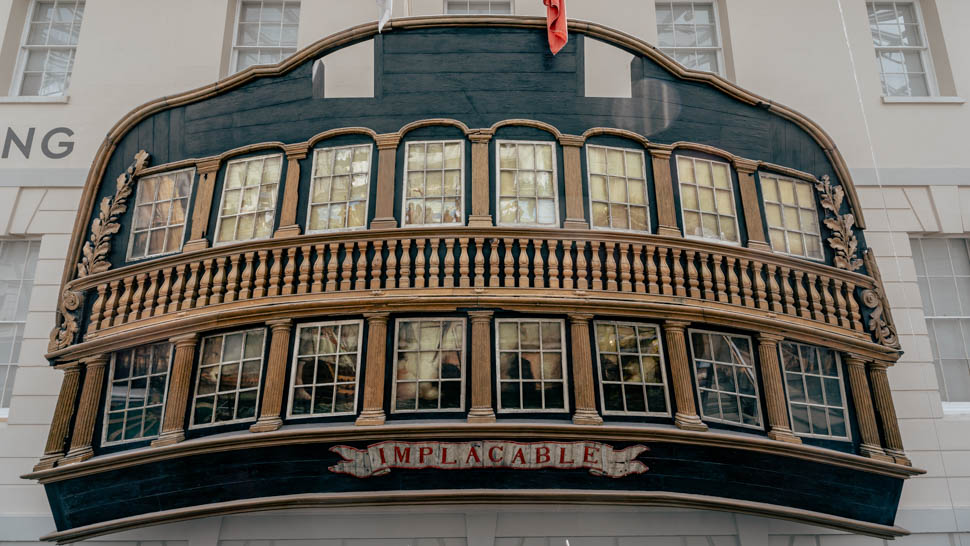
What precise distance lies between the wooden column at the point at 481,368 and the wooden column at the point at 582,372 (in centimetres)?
76

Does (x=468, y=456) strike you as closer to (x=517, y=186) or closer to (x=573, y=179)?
(x=517, y=186)

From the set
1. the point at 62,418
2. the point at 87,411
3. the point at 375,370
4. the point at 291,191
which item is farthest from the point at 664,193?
the point at 62,418

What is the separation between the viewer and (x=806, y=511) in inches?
221

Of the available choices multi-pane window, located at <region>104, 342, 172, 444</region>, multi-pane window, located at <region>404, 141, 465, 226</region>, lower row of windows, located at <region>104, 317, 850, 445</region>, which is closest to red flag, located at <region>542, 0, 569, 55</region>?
multi-pane window, located at <region>404, 141, 465, 226</region>

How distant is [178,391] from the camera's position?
570cm

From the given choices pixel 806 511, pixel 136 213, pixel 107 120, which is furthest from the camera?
pixel 107 120

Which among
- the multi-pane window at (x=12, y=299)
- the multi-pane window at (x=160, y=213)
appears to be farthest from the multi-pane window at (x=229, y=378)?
the multi-pane window at (x=12, y=299)

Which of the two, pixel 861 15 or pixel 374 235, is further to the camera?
pixel 861 15

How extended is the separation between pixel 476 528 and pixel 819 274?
4.16 metres

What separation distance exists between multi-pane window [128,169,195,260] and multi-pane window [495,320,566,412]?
3.45 metres

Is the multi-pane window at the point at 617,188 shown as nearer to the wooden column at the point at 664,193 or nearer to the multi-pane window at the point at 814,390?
the wooden column at the point at 664,193

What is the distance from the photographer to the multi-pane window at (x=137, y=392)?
5.80 meters

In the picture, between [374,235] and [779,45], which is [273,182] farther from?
[779,45]

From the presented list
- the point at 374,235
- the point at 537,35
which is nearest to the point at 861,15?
the point at 537,35
